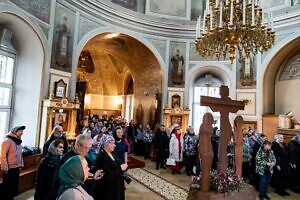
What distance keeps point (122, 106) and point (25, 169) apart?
12935mm

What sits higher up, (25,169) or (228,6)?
(228,6)

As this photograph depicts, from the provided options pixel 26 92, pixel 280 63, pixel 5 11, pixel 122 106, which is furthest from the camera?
pixel 122 106

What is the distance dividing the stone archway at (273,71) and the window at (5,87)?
1011 cm

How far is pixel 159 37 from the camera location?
497 inches

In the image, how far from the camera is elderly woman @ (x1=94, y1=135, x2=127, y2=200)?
3.32 meters

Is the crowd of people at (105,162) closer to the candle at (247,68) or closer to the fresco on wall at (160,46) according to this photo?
the candle at (247,68)

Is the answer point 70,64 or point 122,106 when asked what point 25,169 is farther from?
point 122,106

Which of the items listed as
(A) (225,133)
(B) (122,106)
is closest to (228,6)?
(A) (225,133)

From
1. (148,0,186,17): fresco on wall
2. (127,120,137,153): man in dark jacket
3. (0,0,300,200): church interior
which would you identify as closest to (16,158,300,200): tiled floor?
(0,0,300,200): church interior

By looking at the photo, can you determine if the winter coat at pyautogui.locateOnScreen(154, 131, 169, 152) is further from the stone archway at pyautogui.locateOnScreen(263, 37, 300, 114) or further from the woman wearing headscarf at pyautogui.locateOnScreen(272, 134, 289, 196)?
the stone archway at pyautogui.locateOnScreen(263, 37, 300, 114)

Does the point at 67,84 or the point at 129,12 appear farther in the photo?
the point at 129,12

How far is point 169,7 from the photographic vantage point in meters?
13.0

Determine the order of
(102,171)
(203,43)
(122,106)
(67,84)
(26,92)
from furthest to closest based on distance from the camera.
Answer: (122,106) → (67,84) → (26,92) → (203,43) → (102,171)

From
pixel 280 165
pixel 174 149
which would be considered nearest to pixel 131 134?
pixel 174 149
